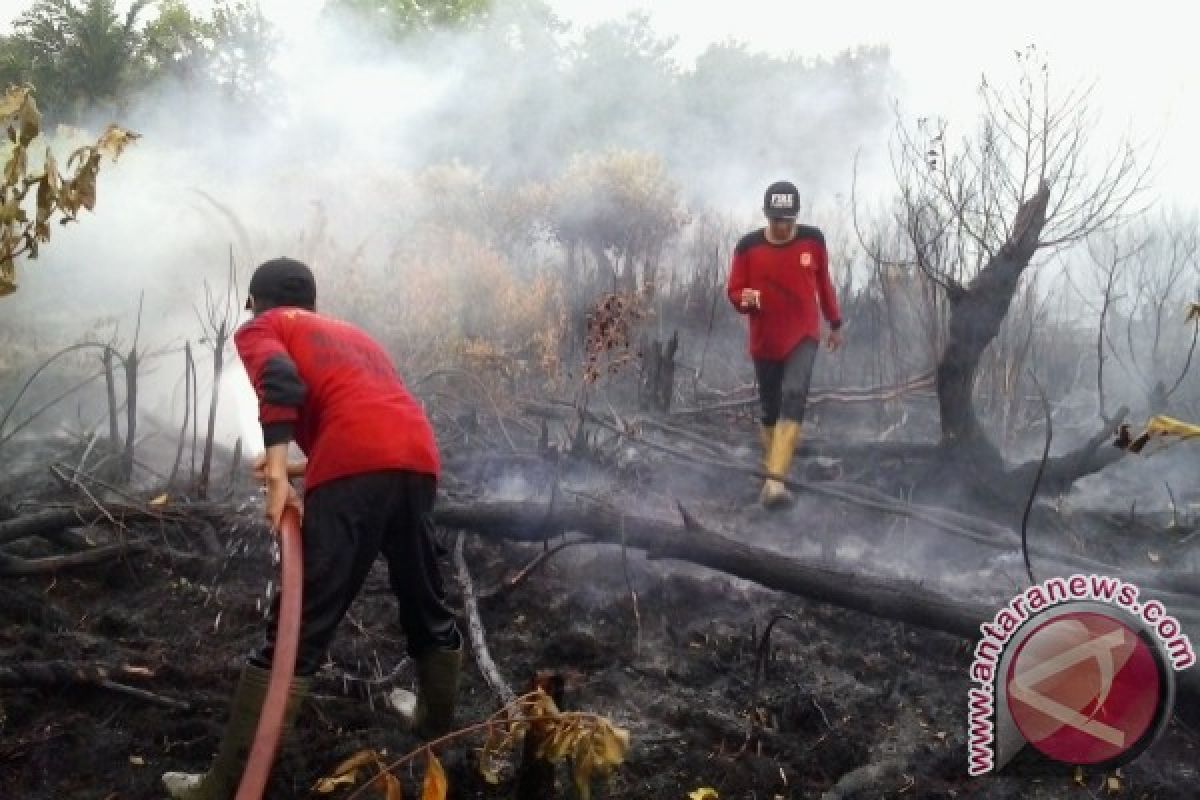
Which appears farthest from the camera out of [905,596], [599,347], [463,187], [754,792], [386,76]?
[386,76]

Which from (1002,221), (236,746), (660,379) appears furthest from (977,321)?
(236,746)

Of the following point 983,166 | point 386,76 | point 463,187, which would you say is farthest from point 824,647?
point 386,76

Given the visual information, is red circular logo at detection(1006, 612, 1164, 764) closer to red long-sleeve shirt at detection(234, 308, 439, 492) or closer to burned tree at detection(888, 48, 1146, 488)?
red long-sleeve shirt at detection(234, 308, 439, 492)

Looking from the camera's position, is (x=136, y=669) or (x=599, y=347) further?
(x=599, y=347)

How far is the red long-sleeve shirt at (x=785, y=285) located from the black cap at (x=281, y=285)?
3120mm

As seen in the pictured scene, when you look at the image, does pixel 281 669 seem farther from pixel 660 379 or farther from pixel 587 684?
pixel 660 379

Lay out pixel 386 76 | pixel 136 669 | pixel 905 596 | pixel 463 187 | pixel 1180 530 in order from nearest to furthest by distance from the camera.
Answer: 1. pixel 136 669
2. pixel 905 596
3. pixel 1180 530
4. pixel 463 187
5. pixel 386 76

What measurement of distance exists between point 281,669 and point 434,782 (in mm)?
538

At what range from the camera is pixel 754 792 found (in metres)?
2.99

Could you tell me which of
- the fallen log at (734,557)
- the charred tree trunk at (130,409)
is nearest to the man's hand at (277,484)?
the fallen log at (734,557)

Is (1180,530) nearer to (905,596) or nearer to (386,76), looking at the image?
(905,596)

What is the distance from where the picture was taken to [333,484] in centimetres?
285

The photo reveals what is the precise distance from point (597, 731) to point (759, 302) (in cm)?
395

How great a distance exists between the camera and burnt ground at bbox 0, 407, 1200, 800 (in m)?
2.99
